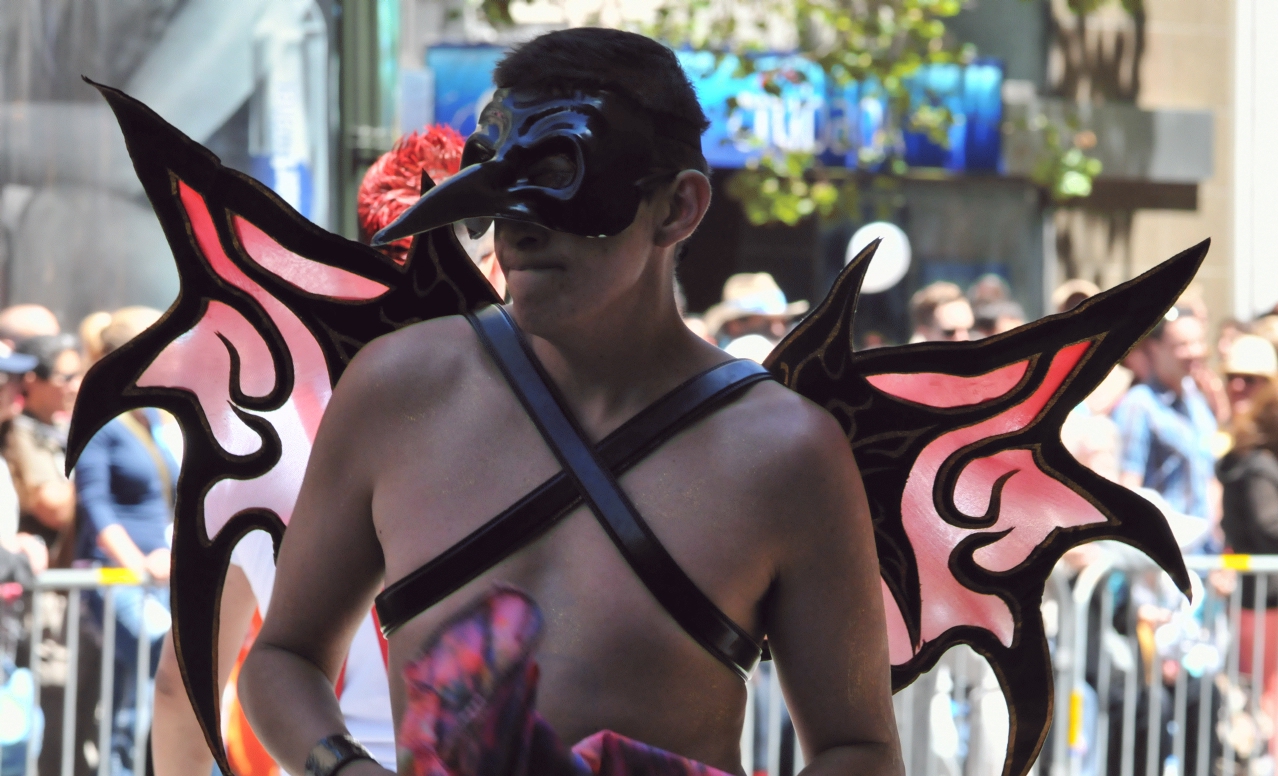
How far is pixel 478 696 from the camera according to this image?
1132 mm

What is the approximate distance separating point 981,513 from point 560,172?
77 cm

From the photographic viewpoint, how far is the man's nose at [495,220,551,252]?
151 centimetres

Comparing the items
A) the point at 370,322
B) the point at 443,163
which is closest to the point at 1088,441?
the point at 443,163

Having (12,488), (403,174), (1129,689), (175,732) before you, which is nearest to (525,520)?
(403,174)

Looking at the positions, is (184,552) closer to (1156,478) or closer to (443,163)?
(443,163)

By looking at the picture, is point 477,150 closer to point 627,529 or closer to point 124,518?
point 627,529

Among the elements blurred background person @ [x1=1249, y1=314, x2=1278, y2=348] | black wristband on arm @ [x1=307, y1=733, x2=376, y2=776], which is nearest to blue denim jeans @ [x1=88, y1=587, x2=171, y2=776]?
black wristband on arm @ [x1=307, y1=733, x2=376, y2=776]

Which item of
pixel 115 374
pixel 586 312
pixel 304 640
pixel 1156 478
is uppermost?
pixel 586 312

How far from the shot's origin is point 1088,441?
5469 millimetres

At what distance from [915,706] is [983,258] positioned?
8321 mm

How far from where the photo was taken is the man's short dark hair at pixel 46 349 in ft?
16.3

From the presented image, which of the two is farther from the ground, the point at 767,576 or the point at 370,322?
the point at 370,322

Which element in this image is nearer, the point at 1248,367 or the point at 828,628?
the point at 828,628

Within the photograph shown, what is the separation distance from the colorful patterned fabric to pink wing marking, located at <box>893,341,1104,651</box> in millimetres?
858
